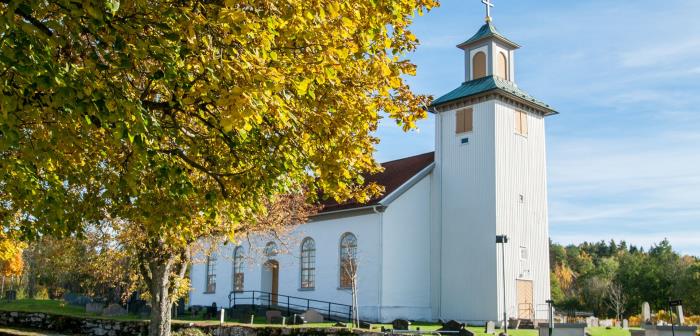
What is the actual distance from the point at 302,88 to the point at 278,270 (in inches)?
1265

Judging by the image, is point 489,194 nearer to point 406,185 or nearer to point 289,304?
point 406,185

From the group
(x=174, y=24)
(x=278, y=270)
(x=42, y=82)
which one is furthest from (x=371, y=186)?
(x=278, y=270)

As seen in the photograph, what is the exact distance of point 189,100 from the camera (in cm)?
786

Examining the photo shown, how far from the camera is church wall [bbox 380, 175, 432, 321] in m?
32.2

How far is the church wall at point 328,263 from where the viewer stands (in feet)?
106

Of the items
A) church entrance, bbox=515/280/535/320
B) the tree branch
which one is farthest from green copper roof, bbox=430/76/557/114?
the tree branch

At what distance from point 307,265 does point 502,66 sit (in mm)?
14704

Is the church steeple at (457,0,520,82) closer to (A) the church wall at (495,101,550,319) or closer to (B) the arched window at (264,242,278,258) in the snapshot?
(A) the church wall at (495,101,550,319)

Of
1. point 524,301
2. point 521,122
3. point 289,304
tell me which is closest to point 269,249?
point 289,304

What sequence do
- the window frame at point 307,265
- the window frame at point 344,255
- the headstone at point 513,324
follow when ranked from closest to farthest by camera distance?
the headstone at point 513,324 → the window frame at point 344,255 → the window frame at point 307,265

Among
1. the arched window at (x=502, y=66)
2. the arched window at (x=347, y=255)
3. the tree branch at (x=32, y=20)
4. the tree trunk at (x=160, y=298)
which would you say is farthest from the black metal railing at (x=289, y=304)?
the tree branch at (x=32, y=20)

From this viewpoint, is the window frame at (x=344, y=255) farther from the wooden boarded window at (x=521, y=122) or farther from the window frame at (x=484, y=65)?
the window frame at (x=484, y=65)

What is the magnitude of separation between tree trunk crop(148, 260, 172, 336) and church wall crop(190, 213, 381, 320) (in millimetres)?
9923

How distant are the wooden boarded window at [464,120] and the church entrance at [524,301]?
7.82 m
